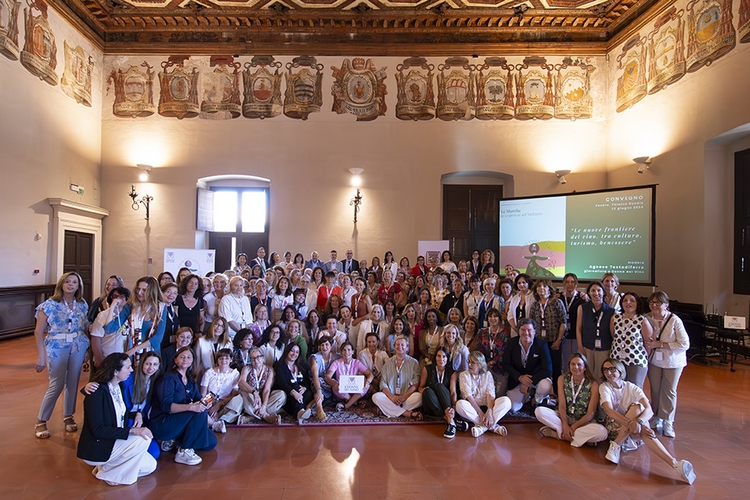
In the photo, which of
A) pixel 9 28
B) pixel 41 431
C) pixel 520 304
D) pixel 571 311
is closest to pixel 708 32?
pixel 571 311

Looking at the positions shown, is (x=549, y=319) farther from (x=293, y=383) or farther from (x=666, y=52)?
(x=666, y=52)

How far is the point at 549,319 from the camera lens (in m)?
5.36

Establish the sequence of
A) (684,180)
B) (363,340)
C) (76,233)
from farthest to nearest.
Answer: (76,233) < (684,180) < (363,340)

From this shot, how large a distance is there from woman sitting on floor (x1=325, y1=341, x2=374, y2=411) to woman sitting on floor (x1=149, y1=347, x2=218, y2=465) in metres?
1.48

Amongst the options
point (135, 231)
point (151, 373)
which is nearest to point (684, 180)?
point (151, 373)

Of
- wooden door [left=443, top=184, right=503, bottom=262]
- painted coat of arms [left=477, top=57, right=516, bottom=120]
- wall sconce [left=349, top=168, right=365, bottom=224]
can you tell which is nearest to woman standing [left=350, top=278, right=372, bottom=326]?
wall sconce [left=349, top=168, right=365, bottom=224]

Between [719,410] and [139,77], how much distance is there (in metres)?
12.8

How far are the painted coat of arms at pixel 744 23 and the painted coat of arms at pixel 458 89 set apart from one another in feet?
16.4

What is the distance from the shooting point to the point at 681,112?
8.36m

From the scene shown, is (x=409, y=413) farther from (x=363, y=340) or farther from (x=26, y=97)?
(x=26, y=97)

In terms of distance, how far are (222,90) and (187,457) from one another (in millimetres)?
9270

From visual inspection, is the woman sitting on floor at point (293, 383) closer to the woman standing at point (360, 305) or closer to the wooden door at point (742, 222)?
the woman standing at point (360, 305)

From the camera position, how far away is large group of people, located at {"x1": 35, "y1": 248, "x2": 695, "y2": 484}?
144 inches

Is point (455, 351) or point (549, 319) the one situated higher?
point (549, 319)
